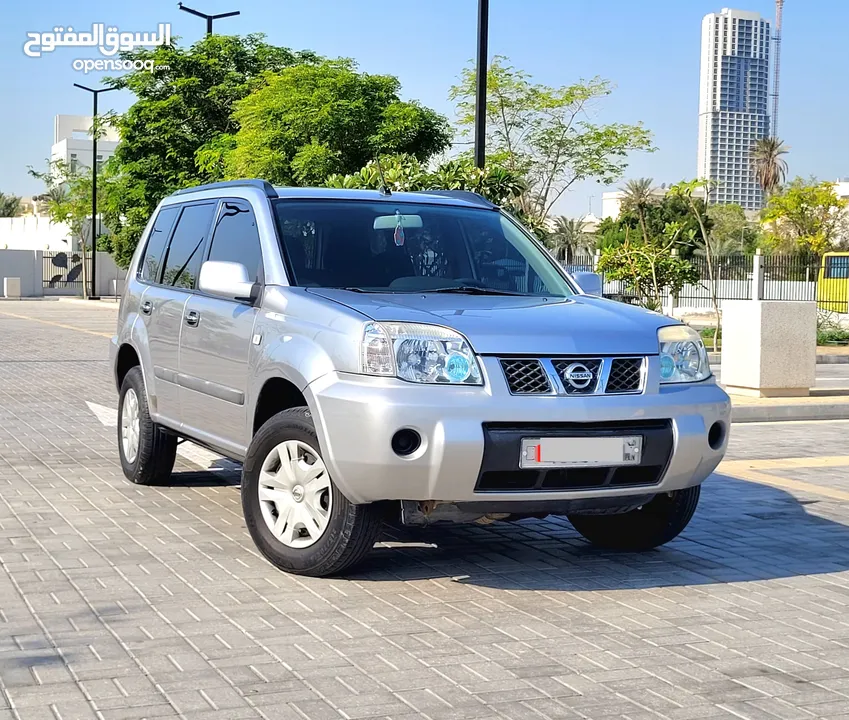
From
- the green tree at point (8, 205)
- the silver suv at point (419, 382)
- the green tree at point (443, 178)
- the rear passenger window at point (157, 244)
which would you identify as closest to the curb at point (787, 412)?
the green tree at point (443, 178)

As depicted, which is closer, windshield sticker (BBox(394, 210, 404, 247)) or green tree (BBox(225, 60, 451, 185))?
windshield sticker (BBox(394, 210, 404, 247))

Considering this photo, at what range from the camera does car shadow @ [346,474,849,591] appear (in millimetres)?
6090

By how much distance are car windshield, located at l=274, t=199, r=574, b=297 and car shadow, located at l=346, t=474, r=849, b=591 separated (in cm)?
134

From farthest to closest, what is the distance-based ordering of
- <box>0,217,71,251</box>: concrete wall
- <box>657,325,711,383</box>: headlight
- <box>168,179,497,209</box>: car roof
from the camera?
1. <box>0,217,71,251</box>: concrete wall
2. <box>168,179,497,209</box>: car roof
3. <box>657,325,711,383</box>: headlight

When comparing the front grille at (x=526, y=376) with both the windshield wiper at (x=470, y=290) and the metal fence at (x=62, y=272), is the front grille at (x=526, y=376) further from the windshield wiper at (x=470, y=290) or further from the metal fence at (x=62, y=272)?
the metal fence at (x=62, y=272)

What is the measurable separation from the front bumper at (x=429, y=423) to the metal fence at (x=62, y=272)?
68.4 m

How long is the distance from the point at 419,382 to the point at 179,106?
4433 cm

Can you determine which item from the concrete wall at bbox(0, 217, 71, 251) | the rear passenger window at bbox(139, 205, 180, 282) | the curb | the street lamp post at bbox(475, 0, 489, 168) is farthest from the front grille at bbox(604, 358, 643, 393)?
the concrete wall at bbox(0, 217, 71, 251)

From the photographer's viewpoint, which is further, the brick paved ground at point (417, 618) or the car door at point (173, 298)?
the car door at point (173, 298)

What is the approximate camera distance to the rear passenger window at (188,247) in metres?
7.57

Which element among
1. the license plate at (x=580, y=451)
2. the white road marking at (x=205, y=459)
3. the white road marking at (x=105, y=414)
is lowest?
the white road marking at (x=205, y=459)

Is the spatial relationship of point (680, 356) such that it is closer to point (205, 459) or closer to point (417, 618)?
point (417, 618)

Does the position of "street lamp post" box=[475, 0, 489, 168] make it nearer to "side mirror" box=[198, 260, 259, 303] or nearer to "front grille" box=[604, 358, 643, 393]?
"side mirror" box=[198, 260, 259, 303]

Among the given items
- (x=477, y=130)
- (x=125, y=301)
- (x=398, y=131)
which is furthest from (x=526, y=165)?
(x=125, y=301)
